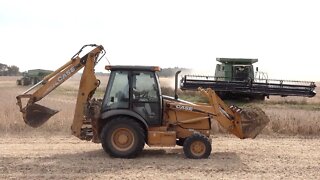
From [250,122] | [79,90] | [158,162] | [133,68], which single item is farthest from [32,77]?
[158,162]

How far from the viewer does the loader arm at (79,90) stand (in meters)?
11.1

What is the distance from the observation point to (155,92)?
10930 millimetres

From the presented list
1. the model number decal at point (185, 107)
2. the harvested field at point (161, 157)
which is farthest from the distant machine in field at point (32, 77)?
the model number decal at point (185, 107)

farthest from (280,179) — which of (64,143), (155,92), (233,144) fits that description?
(64,143)

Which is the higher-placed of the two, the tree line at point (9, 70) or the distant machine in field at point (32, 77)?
the tree line at point (9, 70)

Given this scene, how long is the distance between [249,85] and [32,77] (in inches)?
1477

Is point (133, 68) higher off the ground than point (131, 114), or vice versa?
point (133, 68)

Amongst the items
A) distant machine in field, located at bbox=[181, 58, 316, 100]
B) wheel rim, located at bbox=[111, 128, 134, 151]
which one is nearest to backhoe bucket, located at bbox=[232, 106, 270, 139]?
wheel rim, located at bbox=[111, 128, 134, 151]

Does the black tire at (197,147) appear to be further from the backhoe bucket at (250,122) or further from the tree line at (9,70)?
the tree line at (9,70)

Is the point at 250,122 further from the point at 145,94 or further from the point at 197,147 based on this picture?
the point at 145,94

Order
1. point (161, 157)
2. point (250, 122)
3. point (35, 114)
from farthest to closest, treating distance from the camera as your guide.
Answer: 1. point (250, 122)
2. point (35, 114)
3. point (161, 157)

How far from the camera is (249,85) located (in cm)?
2886

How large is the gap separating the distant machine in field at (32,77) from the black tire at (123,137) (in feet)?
157

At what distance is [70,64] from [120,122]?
1940mm
